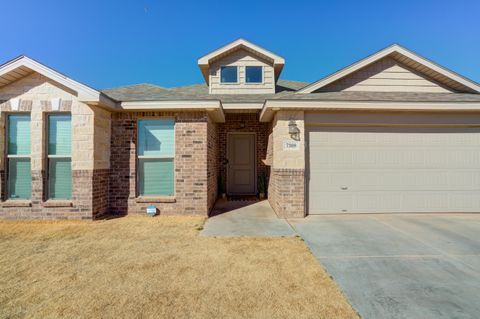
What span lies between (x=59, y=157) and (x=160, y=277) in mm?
4678

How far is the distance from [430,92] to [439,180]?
2880 mm

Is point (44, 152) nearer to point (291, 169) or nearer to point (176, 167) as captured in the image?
point (176, 167)

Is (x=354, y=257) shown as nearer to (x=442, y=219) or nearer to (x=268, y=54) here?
(x=442, y=219)

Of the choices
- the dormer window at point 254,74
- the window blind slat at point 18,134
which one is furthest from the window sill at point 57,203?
the dormer window at point 254,74

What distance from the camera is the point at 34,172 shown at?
Answer: 5387 mm

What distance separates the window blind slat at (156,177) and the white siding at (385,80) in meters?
5.29

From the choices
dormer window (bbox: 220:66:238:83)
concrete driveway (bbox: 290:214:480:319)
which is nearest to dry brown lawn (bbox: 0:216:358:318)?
concrete driveway (bbox: 290:214:480:319)

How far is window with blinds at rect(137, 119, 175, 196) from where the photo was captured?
19.6 ft

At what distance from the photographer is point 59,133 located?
5.53 metres

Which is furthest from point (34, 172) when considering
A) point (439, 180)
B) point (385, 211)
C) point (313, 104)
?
point (439, 180)

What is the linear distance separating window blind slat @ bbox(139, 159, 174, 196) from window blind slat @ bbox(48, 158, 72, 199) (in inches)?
65.9

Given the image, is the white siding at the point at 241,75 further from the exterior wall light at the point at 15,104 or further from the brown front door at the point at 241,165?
the exterior wall light at the point at 15,104

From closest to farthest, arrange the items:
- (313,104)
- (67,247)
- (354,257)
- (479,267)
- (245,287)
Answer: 1. (245,287)
2. (479,267)
3. (354,257)
4. (67,247)
5. (313,104)

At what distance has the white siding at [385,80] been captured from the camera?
6875 millimetres
